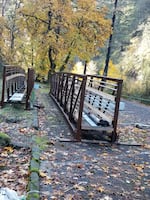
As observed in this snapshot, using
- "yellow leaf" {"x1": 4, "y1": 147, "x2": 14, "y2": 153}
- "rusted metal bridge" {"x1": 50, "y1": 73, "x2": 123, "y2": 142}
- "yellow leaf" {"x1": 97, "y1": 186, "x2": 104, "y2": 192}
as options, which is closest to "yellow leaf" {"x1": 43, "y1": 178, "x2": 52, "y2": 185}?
"yellow leaf" {"x1": 97, "y1": 186, "x2": 104, "y2": 192}

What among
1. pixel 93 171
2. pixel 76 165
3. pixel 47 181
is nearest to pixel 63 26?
pixel 76 165

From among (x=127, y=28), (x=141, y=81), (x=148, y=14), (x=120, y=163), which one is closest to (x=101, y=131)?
(x=120, y=163)

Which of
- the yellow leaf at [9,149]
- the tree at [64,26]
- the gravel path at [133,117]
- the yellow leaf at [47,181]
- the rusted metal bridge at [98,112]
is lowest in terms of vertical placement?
the gravel path at [133,117]

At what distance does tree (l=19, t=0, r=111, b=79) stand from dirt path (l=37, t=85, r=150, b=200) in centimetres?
1485

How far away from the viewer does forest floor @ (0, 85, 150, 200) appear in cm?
356

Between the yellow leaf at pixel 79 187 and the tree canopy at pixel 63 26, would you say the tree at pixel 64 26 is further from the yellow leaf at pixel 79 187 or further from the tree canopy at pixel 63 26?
the yellow leaf at pixel 79 187

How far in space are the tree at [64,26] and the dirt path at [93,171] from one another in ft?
48.7

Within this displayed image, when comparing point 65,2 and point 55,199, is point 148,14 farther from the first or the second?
point 55,199

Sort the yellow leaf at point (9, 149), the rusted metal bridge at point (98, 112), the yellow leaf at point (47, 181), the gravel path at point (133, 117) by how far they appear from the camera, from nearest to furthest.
Result: the yellow leaf at point (47, 181)
the yellow leaf at point (9, 149)
the rusted metal bridge at point (98, 112)
the gravel path at point (133, 117)

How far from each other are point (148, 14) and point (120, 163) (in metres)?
27.7

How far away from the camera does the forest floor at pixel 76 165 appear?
3.56 m

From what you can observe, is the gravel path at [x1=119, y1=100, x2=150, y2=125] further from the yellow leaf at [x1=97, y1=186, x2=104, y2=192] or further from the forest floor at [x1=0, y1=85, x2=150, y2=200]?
the yellow leaf at [x1=97, y1=186, x2=104, y2=192]

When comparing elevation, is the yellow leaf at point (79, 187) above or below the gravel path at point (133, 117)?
above

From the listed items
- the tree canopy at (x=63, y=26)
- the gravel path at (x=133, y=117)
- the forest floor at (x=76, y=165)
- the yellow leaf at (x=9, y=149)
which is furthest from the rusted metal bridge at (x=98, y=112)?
the tree canopy at (x=63, y=26)
